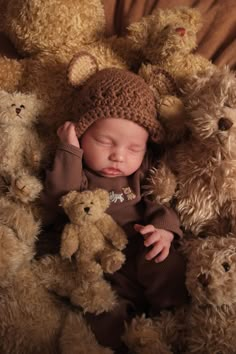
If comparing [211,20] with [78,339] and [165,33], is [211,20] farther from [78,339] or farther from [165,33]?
[78,339]

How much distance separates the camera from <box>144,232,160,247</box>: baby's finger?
801mm

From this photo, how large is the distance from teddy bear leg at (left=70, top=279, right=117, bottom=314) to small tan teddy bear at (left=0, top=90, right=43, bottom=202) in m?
0.23

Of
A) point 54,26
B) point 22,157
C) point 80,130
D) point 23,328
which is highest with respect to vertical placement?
point 54,26

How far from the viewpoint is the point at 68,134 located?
0.90 metres

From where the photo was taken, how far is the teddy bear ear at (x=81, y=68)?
0.94 meters

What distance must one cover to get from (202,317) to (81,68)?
610mm

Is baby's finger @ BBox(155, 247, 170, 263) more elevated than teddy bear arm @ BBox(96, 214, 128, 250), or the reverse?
baby's finger @ BBox(155, 247, 170, 263)

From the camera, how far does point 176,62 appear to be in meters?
0.95

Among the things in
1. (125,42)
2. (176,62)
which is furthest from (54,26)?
(176,62)

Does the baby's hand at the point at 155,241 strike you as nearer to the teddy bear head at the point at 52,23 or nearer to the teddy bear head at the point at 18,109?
the teddy bear head at the point at 18,109

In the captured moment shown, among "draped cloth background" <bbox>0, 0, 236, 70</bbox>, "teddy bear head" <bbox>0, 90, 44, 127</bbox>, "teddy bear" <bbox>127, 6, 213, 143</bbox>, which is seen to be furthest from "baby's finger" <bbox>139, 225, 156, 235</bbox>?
"draped cloth background" <bbox>0, 0, 236, 70</bbox>

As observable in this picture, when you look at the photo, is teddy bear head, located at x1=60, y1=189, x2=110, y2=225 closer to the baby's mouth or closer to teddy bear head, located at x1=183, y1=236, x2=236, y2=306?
the baby's mouth

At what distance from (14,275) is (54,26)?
59 centimetres

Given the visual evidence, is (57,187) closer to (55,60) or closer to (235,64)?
(55,60)
